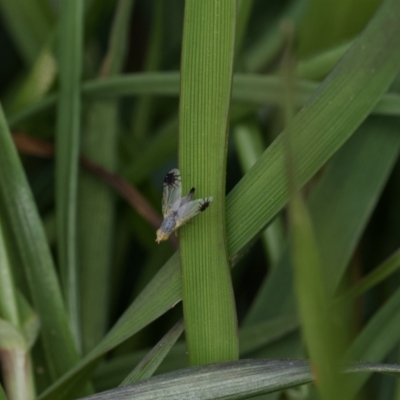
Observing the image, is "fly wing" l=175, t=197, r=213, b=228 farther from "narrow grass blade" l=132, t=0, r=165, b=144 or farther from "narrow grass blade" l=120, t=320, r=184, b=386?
"narrow grass blade" l=132, t=0, r=165, b=144

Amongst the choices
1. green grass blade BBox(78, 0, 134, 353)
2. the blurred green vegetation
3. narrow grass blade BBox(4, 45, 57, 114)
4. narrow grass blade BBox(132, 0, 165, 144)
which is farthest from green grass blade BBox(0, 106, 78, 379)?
narrow grass blade BBox(132, 0, 165, 144)

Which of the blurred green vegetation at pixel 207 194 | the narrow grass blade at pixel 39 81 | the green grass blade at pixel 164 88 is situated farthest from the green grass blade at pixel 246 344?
the narrow grass blade at pixel 39 81

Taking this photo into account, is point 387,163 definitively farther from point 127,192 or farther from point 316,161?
point 127,192

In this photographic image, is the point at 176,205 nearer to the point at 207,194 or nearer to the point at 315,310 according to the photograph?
the point at 207,194

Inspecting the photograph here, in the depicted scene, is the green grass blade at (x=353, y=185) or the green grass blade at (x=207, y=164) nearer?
the green grass blade at (x=207, y=164)

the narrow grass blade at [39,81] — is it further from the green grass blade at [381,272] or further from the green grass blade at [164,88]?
the green grass blade at [381,272]

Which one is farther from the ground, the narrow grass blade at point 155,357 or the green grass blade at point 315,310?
the narrow grass blade at point 155,357

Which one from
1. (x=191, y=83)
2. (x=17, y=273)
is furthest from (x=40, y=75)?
(x=191, y=83)
